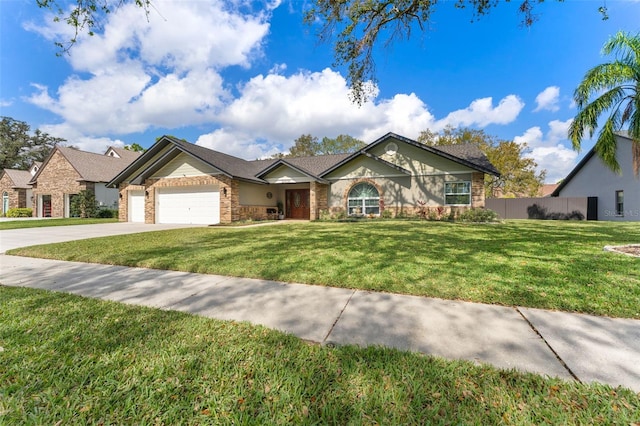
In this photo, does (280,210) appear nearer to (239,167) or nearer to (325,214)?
(239,167)

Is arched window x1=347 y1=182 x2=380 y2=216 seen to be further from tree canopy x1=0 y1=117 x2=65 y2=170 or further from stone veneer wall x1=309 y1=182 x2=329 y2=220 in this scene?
tree canopy x1=0 y1=117 x2=65 y2=170

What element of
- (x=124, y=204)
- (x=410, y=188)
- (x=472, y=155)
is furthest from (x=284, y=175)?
(x=472, y=155)

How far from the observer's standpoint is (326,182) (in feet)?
58.3

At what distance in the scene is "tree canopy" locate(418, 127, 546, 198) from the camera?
29.6 meters

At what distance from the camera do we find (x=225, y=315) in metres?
3.22

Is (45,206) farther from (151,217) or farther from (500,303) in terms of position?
(500,303)

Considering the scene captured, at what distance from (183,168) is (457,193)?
16.8 meters

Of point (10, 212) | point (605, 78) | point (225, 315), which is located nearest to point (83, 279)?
point (225, 315)

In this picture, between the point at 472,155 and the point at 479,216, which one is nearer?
the point at 479,216

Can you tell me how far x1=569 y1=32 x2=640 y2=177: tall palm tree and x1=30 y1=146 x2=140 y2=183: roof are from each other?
107 feet

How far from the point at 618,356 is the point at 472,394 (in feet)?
5.15

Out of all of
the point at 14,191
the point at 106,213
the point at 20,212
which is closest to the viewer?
the point at 106,213

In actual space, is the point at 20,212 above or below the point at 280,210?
below

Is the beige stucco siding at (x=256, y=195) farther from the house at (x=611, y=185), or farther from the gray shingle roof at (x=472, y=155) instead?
the house at (x=611, y=185)
